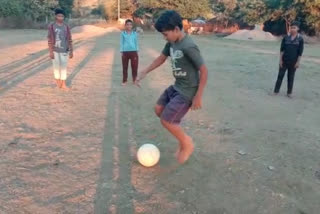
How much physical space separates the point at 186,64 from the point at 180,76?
175 mm

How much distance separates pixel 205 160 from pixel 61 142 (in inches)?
81.2

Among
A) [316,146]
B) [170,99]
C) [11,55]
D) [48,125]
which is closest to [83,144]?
[48,125]

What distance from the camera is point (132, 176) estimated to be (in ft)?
14.3

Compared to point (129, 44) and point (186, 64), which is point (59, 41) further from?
point (186, 64)

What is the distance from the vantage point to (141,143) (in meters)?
5.44

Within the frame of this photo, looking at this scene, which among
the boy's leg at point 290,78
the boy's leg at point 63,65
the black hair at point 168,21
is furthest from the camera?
the boy's leg at point 290,78

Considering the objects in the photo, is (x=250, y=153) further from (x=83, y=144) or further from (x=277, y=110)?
(x=277, y=110)

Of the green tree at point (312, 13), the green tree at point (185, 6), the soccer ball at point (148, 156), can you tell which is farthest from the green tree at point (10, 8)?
the soccer ball at point (148, 156)

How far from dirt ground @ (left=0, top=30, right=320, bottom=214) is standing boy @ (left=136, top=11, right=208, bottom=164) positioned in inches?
25.4

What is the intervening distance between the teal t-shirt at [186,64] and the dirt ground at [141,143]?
1.00m

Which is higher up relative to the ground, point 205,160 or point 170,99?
point 170,99

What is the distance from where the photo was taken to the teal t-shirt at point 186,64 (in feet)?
13.4

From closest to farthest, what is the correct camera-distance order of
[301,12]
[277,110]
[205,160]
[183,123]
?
[205,160], [183,123], [277,110], [301,12]

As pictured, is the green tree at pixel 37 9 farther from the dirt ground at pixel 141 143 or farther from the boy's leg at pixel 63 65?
the dirt ground at pixel 141 143
